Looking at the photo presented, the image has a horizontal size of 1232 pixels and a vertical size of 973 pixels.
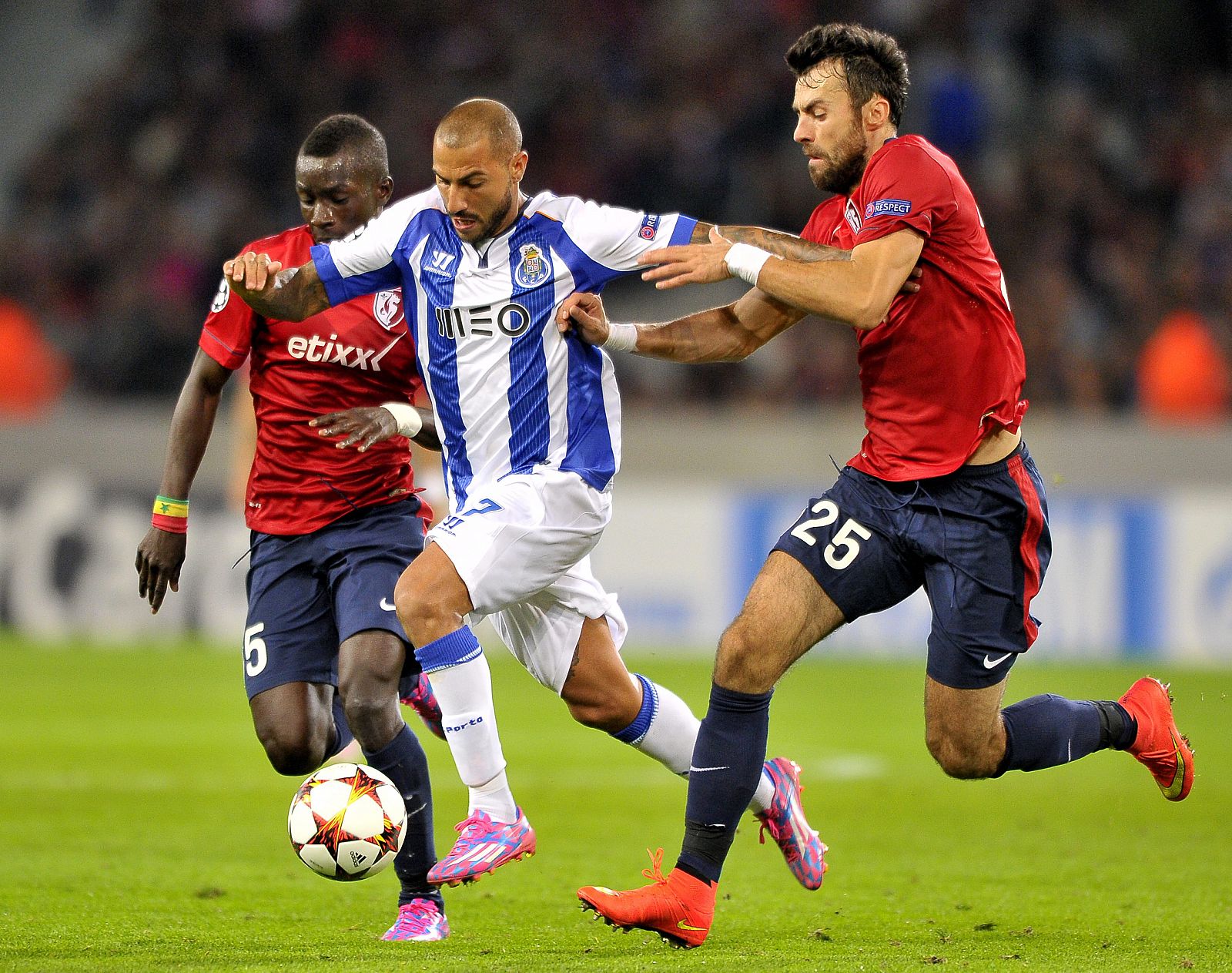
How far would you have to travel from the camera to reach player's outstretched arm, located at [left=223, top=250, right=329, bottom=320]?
4.94 meters

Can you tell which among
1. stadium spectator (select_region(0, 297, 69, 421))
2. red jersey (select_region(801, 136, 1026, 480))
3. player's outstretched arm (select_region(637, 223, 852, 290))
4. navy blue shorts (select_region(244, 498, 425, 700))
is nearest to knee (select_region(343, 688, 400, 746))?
navy blue shorts (select_region(244, 498, 425, 700))

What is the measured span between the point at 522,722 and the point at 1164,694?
19.4 ft

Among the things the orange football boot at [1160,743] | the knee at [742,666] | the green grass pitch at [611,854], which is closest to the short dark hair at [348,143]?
the knee at [742,666]

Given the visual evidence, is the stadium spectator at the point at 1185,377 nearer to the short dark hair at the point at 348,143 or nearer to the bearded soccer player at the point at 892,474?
the bearded soccer player at the point at 892,474

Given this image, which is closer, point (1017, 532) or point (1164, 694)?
point (1017, 532)

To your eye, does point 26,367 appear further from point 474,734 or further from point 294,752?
point 474,734

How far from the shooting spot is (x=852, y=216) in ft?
16.0

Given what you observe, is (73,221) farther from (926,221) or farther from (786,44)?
(926,221)

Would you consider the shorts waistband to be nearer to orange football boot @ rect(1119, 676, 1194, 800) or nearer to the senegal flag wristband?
orange football boot @ rect(1119, 676, 1194, 800)

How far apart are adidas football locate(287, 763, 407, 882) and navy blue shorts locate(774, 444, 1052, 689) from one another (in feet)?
4.53

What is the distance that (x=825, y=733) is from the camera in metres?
10.1

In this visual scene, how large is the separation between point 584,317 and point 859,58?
1110mm

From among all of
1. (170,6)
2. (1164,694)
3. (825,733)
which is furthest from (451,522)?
(170,6)

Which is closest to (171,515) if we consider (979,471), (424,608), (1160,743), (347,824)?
(424,608)
